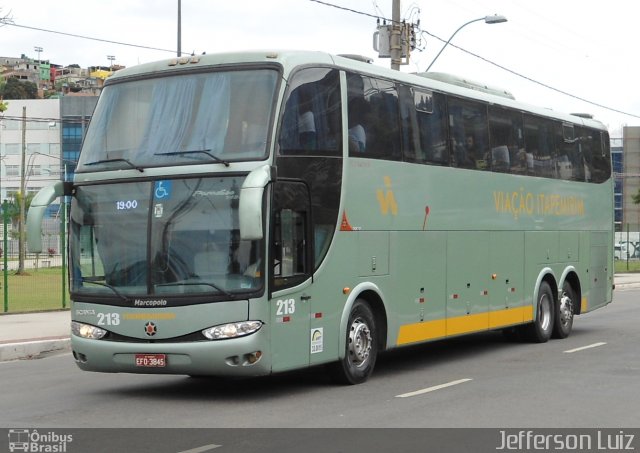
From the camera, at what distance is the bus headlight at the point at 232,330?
35.6 ft

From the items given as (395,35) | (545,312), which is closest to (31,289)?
(395,35)

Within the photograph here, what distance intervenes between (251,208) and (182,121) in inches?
74.3

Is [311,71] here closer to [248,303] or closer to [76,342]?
[248,303]

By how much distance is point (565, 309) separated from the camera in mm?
19234

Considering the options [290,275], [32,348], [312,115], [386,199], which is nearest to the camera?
[290,275]

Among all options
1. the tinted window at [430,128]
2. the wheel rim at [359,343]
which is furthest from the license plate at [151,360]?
the tinted window at [430,128]

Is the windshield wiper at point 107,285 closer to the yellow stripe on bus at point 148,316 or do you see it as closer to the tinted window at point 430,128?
the yellow stripe on bus at point 148,316

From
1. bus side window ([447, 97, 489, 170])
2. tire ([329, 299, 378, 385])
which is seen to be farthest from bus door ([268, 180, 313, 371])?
bus side window ([447, 97, 489, 170])

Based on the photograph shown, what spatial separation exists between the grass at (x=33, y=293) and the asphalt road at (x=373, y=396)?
10.3 metres

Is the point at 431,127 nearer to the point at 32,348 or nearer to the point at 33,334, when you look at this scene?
the point at 32,348

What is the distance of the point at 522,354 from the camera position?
1641cm
